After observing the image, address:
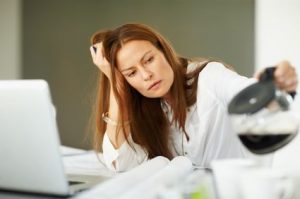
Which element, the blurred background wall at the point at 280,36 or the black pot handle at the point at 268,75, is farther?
the blurred background wall at the point at 280,36

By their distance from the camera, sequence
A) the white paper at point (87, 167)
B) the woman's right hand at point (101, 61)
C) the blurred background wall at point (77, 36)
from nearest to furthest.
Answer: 1. the white paper at point (87, 167)
2. the woman's right hand at point (101, 61)
3. the blurred background wall at point (77, 36)

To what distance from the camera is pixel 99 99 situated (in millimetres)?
1616

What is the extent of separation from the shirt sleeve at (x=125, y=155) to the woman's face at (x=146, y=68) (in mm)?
229

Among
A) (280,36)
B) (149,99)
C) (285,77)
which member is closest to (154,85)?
(149,99)

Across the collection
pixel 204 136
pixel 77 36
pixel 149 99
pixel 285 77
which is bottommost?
pixel 204 136

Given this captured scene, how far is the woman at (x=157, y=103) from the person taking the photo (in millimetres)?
1375

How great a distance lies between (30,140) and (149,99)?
822 mm

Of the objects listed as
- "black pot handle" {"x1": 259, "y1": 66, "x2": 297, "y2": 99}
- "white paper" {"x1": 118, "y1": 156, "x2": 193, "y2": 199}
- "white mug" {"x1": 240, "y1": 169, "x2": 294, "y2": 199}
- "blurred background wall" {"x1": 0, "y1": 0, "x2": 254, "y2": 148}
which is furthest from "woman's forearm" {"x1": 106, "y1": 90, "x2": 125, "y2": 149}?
"blurred background wall" {"x1": 0, "y1": 0, "x2": 254, "y2": 148}

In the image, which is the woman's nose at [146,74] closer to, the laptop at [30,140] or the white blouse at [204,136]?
the white blouse at [204,136]

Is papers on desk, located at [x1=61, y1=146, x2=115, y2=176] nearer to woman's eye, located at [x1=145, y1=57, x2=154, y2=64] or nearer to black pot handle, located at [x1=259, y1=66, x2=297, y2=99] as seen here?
woman's eye, located at [x1=145, y1=57, x2=154, y2=64]

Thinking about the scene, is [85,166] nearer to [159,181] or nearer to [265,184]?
[159,181]

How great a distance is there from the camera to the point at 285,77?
797mm

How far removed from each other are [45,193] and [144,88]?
669 mm

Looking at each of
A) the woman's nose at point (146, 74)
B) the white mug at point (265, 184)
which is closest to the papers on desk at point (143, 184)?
the white mug at point (265, 184)
